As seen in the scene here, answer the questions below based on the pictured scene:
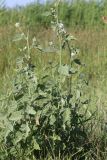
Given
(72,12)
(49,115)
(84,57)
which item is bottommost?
(84,57)

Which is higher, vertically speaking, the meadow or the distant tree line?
the distant tree line

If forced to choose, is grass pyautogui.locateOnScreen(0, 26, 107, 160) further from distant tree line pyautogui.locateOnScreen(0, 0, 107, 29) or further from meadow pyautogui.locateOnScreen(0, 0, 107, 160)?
distant tree line pyautogui.locateOnScreen(0, 0, 107, 29)

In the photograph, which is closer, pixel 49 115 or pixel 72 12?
pixel 49 115

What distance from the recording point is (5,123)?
3.53 meters

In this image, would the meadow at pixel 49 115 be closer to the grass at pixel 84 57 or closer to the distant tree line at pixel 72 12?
the grass at pixel 84 57

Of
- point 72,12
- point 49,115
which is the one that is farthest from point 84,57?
point 49,115

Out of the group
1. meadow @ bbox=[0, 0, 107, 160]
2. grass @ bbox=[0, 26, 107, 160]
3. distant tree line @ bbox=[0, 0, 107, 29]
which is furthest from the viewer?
distant tree line @ bbox=[0, 0, 107, 29]

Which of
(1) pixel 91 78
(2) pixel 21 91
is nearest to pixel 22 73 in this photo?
(2) pixel 21 91

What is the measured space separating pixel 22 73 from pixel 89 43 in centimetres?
611

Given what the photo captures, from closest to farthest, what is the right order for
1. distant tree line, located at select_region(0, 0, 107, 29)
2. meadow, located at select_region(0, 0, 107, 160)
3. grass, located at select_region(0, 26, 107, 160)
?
meadow, located at select_region(0, 0, 107, 160) < grass, located at select_region(0, 26, 107, 160) < distant tree line, located at select_region(0, 0, 107, 29)

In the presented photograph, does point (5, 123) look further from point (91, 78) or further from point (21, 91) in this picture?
point (91, 78)

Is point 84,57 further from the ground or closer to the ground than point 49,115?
closer to the ground

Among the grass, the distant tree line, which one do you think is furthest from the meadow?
the distant tree line

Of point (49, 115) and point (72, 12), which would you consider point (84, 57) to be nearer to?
point (72, 12)
